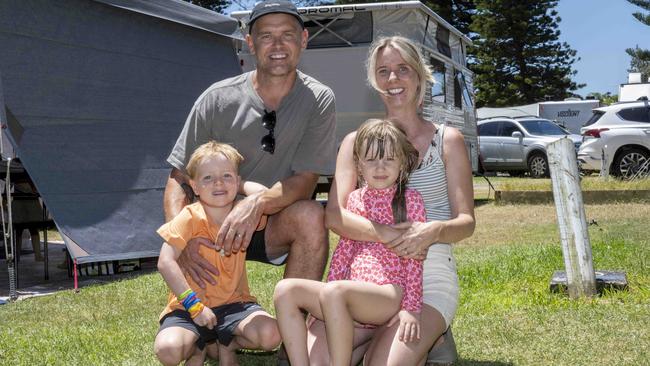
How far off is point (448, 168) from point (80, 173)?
3.81 metres

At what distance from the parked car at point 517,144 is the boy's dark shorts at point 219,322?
15.2 metres

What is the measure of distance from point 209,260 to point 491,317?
1.76 m

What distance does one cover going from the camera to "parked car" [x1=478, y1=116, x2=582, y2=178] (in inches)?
704

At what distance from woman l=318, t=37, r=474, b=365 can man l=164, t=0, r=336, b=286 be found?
280 millimetres

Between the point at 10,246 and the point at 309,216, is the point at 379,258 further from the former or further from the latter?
the point at 10,246

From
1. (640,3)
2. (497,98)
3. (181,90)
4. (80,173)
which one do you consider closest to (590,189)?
(181,90)

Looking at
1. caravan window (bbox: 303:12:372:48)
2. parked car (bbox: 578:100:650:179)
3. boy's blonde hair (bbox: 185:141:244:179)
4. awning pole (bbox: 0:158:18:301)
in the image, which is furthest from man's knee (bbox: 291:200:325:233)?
parked car (bbox: 578:100:650:179)

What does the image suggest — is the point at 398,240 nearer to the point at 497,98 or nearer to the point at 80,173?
the point at 80,173

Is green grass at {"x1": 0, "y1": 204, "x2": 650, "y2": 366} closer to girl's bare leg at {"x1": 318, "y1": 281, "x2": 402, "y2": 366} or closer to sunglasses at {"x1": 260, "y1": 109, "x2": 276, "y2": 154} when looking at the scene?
girl's bare leg at {"x1": 318, "y1": 281, "x2": 402, "y2": 366}

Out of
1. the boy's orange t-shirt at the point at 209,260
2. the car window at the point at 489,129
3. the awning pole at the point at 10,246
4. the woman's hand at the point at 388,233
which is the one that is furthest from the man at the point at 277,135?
the car window at the point at 489,129

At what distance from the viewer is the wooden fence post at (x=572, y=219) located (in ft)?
15.0

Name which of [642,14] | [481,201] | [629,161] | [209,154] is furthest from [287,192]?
[642,14]

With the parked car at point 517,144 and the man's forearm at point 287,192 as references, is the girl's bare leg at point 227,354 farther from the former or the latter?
the parked car at point 517,144

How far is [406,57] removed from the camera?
320 cm
